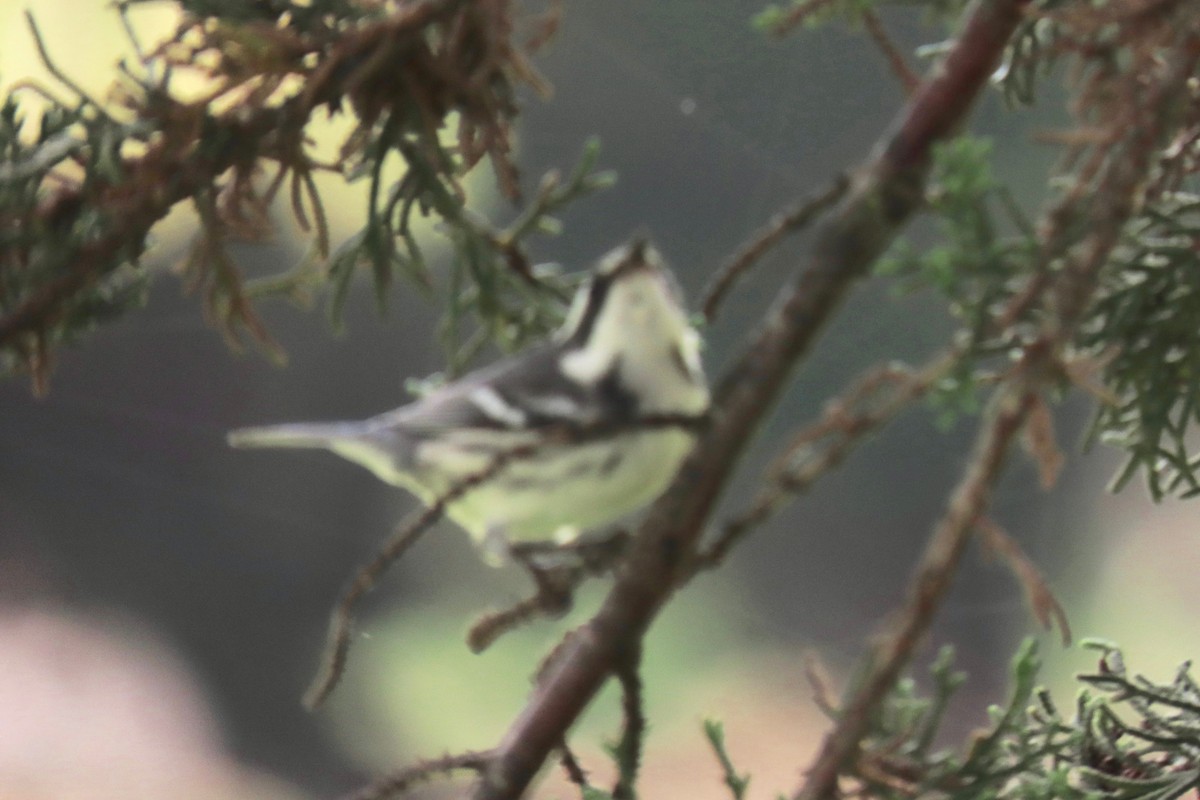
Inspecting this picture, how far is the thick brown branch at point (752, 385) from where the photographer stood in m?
0.46

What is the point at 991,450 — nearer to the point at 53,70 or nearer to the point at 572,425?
the point at 572,425

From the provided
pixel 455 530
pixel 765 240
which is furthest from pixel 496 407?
pixel 455 530

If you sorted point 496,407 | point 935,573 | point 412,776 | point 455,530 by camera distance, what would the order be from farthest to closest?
point 455,530 < point 496,407 < point 412,776 < point 935,573

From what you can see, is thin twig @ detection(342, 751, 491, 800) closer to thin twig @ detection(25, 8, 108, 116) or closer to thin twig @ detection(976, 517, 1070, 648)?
thin twig @ detection(976, 517, 1070, 648)

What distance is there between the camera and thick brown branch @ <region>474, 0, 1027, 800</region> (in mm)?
457

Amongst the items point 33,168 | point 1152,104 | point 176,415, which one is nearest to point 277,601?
point 176,415

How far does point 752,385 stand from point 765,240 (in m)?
0.08

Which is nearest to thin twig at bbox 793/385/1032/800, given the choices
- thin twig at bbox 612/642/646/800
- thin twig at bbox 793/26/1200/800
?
thin twig at bbox 793/26/1200/800

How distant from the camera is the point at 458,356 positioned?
0.67 m

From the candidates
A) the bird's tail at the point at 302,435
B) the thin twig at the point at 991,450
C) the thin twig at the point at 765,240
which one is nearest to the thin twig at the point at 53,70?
the bird's tail at the point at 302,435

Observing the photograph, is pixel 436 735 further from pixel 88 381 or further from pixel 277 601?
pixel 88 381

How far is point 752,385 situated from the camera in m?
0.46

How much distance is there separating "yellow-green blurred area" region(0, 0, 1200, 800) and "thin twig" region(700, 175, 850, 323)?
410 millimetres

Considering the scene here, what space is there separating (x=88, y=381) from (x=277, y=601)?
0.30 meters
